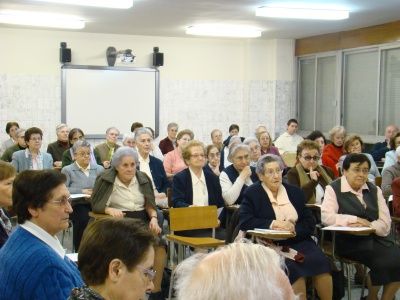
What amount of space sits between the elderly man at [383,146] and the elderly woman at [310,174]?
10.1 ft

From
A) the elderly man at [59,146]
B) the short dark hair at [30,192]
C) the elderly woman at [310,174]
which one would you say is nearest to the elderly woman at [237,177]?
the elderly woman at [310,174]

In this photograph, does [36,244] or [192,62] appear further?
[192,62]

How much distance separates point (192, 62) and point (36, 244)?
9828mm

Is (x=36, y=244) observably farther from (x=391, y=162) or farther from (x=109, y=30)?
(x=109, y=30)

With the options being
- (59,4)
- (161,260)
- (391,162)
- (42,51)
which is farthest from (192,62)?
(161,260)

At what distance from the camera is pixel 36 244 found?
8.21ft

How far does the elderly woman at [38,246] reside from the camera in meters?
2.41

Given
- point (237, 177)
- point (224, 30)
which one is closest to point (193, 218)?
point (237, 177)

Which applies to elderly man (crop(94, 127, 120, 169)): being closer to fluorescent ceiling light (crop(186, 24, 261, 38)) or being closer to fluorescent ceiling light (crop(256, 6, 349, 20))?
fluorescent ceiling light (crop(186, 24, 261, 38))

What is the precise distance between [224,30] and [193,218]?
19.3 feet

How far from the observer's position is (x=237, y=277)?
1377 mm

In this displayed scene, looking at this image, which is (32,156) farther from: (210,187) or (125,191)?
(210,187)

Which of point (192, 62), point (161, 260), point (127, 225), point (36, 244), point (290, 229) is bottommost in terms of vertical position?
point (161, 260)

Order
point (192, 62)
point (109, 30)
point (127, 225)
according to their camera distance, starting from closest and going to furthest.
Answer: point (127, 225)
point (109, 30)
point (192, 62)
